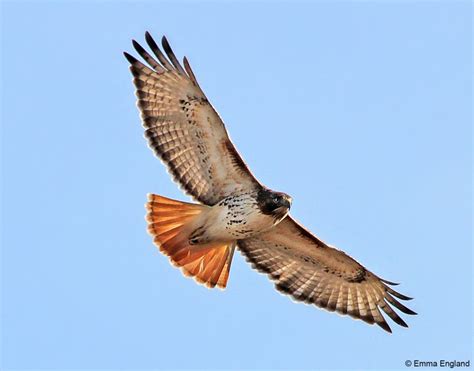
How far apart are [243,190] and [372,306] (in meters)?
2.40

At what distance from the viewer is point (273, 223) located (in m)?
11.4

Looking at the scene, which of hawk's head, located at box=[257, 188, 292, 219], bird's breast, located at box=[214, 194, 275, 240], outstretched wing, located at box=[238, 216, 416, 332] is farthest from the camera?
outstretched wing, located at box=[238, 216, 416, 332]

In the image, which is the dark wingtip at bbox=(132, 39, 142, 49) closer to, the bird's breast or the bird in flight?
the bird in flight

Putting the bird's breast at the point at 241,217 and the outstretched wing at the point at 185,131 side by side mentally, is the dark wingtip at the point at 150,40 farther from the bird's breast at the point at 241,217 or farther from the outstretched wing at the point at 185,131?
the bird's breast at the point at 241,217

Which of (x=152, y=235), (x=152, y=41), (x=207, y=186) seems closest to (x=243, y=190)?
(x=207, y=186)

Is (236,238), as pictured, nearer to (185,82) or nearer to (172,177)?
(172,177)

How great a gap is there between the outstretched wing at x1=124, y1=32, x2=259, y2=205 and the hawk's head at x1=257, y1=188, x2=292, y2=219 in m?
0.29

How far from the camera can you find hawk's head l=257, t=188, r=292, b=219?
36.4 ft

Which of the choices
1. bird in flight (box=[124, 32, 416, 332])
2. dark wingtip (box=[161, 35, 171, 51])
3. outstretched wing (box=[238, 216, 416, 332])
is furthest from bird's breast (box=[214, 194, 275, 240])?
dark wingtip (box=[161, 35, 171, 51])

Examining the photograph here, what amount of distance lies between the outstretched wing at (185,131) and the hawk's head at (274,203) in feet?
0.96

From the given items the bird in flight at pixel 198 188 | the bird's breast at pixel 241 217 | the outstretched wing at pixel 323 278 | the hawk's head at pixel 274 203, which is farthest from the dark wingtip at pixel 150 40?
the outstretched wing at pixel 323 278

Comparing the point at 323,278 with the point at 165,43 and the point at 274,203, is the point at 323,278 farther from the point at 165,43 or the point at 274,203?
the point at 165,43

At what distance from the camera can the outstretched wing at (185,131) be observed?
448 inches

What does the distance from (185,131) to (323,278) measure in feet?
8.77
